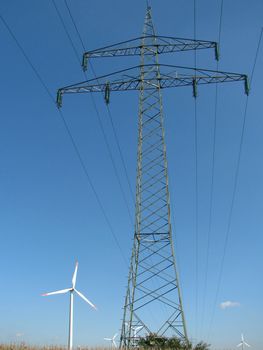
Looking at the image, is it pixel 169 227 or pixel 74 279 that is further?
pixel 74 279

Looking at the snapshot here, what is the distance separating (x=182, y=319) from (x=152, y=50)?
32211mm

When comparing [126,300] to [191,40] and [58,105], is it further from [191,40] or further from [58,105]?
→ [191,40]

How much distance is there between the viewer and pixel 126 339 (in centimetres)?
5000

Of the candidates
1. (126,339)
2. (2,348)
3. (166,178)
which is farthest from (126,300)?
(2,348)

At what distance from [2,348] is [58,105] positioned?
27890mm

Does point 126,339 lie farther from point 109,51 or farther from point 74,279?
point 109,51

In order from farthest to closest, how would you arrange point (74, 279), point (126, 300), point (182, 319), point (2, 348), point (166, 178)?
point (74, 279) → point (166, 178) → point (126, 300) → point (182, 319) → point (2, 348)

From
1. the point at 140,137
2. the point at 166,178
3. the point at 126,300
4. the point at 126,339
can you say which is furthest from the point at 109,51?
the point at 126,339

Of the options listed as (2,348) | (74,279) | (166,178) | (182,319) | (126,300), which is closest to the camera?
Answer: (2,348)

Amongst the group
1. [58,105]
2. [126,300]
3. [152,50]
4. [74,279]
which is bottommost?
[126,300]

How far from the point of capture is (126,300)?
5112cm

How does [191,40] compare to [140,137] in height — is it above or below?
above

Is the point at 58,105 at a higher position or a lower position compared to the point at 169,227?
higher

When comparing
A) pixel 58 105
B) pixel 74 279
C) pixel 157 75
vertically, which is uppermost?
pixel 157 75
